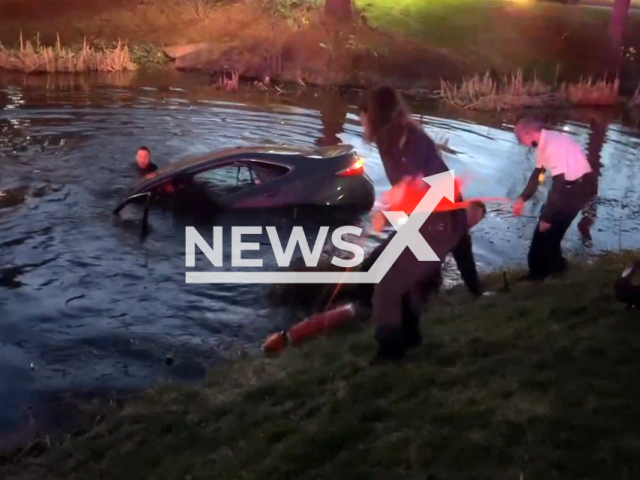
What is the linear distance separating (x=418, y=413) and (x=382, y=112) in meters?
2.08

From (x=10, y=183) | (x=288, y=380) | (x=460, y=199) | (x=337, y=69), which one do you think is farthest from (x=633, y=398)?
(x=337, y=69)

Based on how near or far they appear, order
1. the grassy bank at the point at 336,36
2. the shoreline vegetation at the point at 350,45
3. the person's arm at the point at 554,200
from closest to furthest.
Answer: the person's arm at the point at 554,200
the shoreline vegetation at the point at 350,45
the grassy bank at the point at 336,36

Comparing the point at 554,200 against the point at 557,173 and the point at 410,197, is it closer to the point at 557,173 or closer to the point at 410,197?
the point at 557,173

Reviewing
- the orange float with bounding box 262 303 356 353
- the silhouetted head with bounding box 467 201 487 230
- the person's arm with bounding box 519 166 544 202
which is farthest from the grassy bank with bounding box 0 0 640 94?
the silhouetted head with bounding box 467 201 487 230

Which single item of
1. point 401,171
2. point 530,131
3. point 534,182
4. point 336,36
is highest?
point 336,36

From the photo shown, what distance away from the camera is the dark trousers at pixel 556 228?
24.9 ft

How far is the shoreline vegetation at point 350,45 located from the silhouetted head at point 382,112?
18508mm

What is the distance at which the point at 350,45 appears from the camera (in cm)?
2869

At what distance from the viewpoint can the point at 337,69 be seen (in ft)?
90.0

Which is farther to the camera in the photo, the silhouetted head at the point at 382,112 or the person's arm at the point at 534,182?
the person's arm at the point at 534,182

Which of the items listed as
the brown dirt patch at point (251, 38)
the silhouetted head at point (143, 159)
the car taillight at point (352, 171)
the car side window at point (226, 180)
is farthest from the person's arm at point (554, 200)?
the brown dirt patch at point (251, 38)

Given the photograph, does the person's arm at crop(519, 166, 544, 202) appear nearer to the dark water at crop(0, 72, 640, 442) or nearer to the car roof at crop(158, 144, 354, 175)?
the dark water at crop(0, 72, 640, 442)

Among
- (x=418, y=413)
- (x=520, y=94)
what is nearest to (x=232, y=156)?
(x=418, y=413)

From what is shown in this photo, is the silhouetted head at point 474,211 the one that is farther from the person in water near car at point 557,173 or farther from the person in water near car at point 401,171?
the person in water near car at point 401,171
